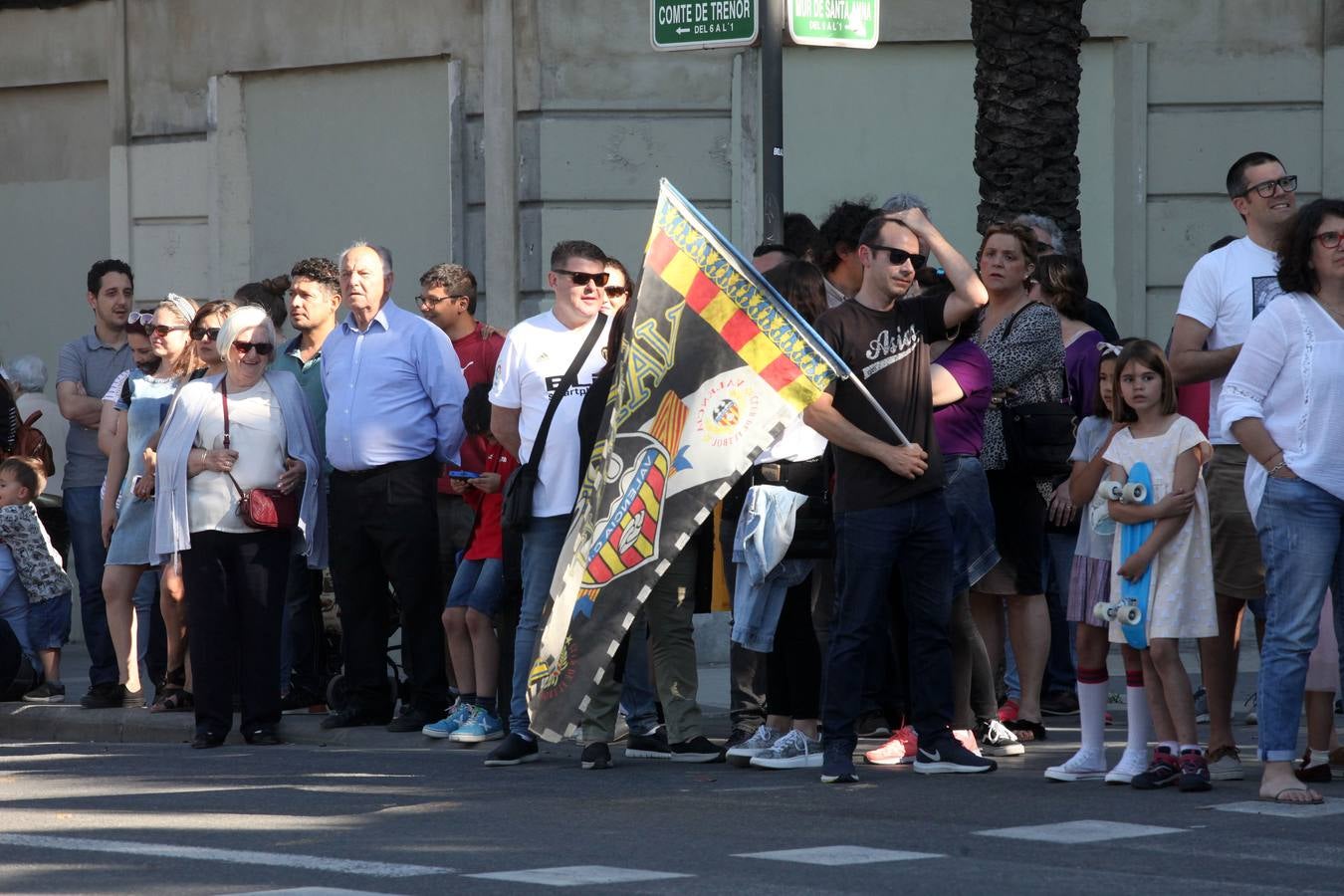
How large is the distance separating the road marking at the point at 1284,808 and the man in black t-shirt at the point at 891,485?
45.5 inches

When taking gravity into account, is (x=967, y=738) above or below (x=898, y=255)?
below

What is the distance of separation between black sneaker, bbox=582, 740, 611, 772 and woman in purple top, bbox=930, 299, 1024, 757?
1.38 meters

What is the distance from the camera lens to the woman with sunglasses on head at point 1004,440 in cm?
937

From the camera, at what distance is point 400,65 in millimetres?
14227

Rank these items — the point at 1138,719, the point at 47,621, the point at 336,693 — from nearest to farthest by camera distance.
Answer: the point at 1138,719
the point at 336,693
the point at 47,621

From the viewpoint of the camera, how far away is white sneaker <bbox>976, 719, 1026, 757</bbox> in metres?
8.95

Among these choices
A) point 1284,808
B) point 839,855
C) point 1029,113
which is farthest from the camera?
point 1029,113

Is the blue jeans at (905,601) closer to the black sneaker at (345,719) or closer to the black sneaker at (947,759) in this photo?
the black sneaker at (947,759)

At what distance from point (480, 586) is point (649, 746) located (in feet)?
3.79

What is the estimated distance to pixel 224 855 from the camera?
263 inches

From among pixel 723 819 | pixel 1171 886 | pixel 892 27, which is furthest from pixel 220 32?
pixel 1171 886

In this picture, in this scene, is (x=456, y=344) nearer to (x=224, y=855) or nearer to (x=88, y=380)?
(x=88, y=380)

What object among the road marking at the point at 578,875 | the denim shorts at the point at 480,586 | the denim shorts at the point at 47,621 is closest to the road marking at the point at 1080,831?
the road marking at the point at 578,875

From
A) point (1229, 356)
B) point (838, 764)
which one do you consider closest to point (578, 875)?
point (838, 764)
